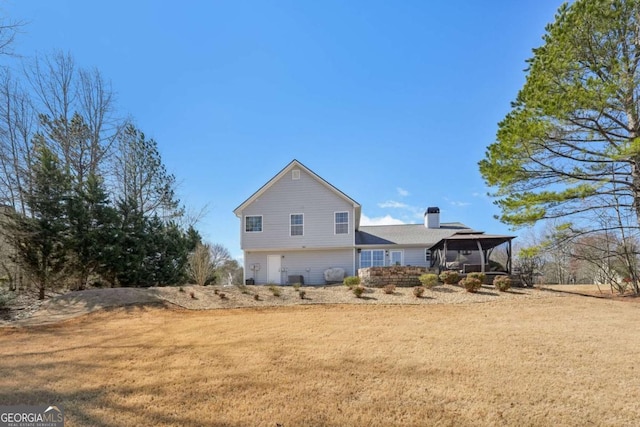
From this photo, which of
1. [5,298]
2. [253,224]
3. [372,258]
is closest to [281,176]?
[253,224]

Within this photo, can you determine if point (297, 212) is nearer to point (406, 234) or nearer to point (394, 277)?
point (394, 277)

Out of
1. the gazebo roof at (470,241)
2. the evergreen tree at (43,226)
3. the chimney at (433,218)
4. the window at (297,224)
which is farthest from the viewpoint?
the chimney at (433,218)

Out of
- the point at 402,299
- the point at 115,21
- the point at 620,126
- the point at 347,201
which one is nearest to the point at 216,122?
the point at 115,21

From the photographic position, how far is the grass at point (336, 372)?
3818mm

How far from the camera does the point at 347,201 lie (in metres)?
18.5

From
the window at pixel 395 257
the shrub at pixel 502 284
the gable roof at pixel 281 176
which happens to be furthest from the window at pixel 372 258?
Answer: the shrub at pixel 502 284

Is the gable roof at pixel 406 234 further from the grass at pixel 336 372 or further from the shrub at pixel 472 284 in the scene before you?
the grass at pixel 336 372

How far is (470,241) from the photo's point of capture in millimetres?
15938

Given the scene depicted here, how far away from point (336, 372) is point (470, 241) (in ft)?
43.3

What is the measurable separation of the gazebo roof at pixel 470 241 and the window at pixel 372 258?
3.09 metres

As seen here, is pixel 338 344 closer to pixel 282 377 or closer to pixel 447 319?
pixel 282 377

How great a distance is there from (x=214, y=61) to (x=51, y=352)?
1074 cm

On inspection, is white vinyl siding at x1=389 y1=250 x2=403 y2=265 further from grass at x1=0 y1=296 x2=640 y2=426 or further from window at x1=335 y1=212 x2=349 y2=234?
grass at x1=0 y1=296 x2=640 y2=426

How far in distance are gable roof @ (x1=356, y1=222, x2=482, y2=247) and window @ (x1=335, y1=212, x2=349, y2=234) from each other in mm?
1325
